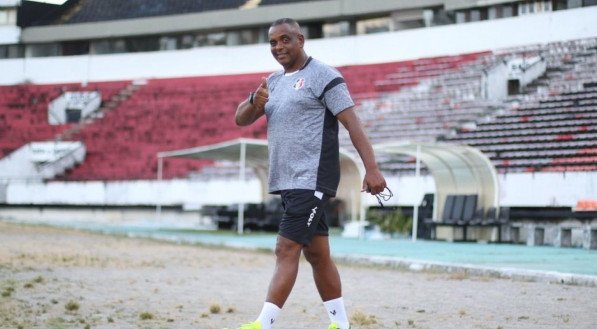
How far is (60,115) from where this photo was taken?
155 ft

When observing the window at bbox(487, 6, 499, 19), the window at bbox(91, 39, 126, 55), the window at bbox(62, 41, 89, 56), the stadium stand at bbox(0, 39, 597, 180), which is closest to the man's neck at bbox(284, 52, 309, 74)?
the stadium stand at bbox(0, 39, 597, 180)

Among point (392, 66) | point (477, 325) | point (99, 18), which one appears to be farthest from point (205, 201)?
point (477, 325)

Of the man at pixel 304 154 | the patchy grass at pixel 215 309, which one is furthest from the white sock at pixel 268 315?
the patchy grass at pixel 215 309

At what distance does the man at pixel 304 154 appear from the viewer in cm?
541

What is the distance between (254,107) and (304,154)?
1.52 ft

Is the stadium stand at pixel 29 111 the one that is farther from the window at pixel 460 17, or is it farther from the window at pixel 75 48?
the window at pixel 460 17

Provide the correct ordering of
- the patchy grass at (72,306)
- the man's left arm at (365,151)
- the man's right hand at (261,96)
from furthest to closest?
1. the patchy grass at (72,306)
2. the man's right hand at (261,96)
3. the man's left arm at (365,151)

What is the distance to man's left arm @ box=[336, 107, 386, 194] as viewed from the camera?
5.30 m

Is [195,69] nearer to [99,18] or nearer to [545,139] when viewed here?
[99,18]

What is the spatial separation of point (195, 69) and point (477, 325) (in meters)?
43.0

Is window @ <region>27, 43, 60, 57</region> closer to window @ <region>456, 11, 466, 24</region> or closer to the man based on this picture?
window @ <region>456, 11, 466, 24</region>

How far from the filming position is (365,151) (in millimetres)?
5422

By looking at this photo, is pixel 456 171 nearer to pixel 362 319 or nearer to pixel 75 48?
pixel 362 319

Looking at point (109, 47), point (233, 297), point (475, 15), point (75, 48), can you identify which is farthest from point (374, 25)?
point (233, 297)
